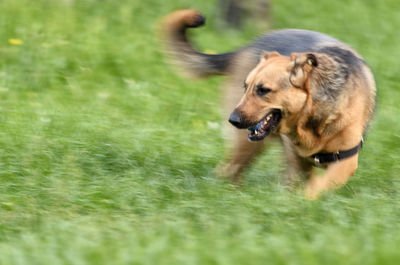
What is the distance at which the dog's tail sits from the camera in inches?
255

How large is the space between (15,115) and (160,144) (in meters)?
1.55

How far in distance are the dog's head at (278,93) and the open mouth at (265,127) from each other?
0.01m

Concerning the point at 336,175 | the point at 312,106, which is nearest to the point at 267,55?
the point at 312,106

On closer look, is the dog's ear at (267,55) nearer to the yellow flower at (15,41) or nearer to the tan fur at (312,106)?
the tan fur at (312,106)

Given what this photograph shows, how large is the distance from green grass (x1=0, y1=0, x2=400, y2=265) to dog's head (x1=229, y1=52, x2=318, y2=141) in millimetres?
540

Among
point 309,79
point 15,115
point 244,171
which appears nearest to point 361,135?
point 309,79

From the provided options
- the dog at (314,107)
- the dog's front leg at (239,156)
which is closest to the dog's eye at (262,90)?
the dog at (314,107)

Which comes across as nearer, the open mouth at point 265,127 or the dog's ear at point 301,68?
the dog's ear at point 301,68

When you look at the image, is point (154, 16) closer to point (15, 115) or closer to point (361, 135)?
point (15, 115)

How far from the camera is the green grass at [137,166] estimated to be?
4.10 m

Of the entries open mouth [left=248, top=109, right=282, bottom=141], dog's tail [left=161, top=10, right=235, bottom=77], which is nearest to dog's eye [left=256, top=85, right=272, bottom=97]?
open mouth [left=248, top=109, right=282, bottom=141]

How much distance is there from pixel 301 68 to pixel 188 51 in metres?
1.51

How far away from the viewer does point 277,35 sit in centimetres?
635

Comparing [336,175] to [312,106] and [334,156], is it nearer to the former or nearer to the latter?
[334,156]
